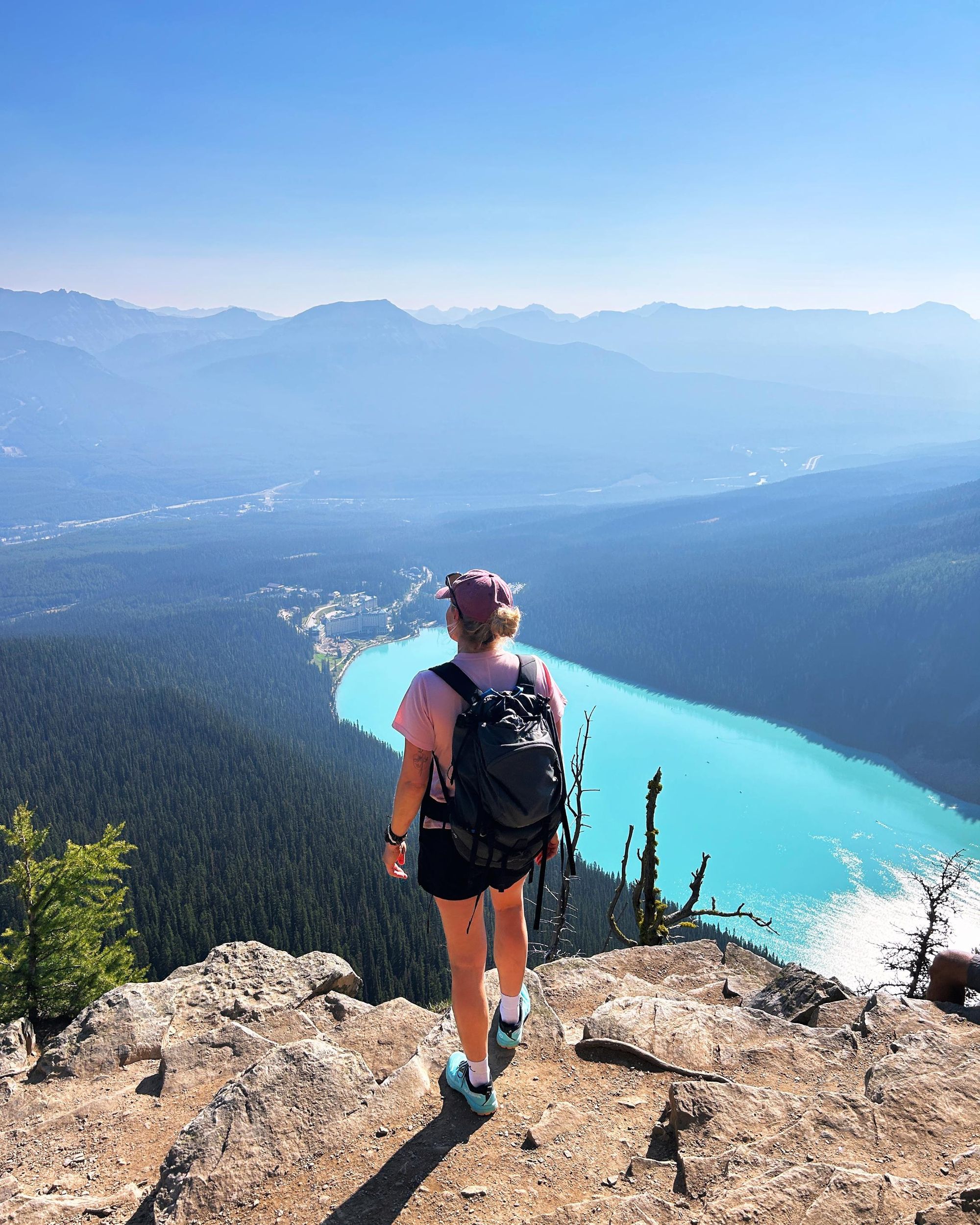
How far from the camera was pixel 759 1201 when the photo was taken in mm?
4094

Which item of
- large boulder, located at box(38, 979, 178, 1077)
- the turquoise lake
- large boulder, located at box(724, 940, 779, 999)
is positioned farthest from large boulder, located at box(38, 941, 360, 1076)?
the turquoise lake

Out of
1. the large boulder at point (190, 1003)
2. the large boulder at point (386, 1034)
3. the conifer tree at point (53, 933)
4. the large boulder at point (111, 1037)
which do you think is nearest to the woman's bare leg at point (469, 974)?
the large boulder at point (386, 1034)

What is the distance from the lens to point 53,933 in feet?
44.9


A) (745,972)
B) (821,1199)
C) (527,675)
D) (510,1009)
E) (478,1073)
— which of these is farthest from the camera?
(745,972)

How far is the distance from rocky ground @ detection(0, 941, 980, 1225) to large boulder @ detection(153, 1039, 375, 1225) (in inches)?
0.5

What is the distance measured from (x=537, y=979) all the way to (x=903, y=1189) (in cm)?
380

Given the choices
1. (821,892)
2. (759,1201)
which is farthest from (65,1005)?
(821,892)

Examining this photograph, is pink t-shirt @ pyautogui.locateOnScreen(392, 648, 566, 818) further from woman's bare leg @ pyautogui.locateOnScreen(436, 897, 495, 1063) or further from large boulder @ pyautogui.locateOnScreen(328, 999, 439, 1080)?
large boulder @ pyautogui.locateOnScreen(328, 999, 439, 1080)

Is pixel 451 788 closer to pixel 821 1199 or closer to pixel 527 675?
pixel 527 675

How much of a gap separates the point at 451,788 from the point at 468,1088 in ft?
7.55

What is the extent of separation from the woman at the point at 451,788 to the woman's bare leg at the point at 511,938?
0.07 ft

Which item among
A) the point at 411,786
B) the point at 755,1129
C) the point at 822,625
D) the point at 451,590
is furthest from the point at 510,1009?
the point at 822,625

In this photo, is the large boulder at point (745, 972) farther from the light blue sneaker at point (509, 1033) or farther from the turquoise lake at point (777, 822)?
the turquoise lake at point (777, 822)

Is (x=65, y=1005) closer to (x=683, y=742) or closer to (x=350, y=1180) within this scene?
(x=350, y=1180)
